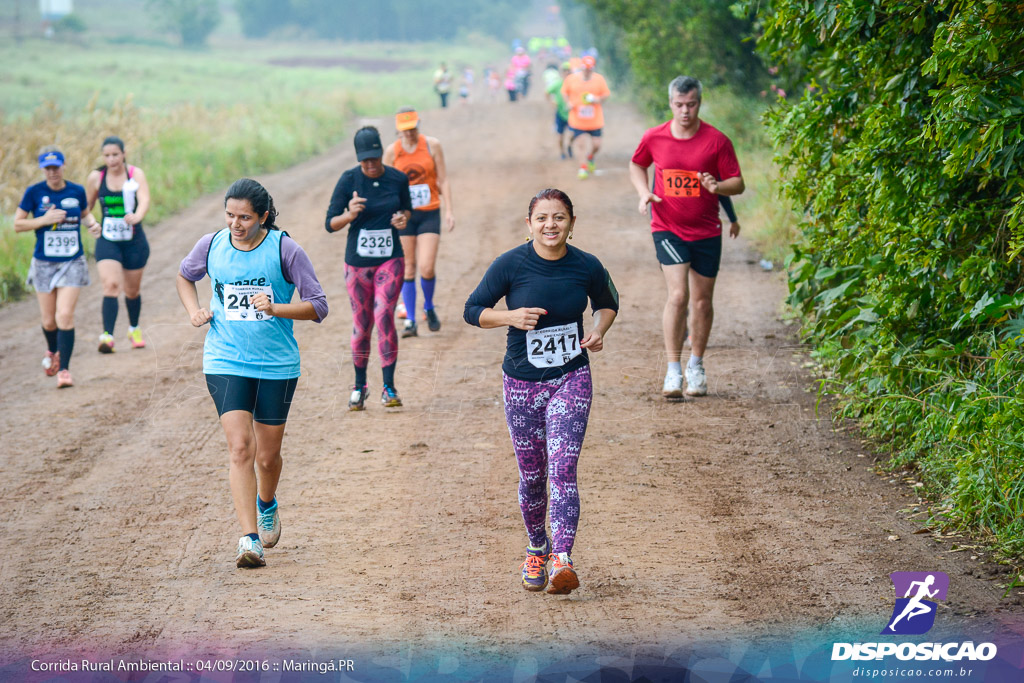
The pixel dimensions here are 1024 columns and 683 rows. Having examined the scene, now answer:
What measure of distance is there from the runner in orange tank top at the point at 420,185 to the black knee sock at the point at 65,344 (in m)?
3.21

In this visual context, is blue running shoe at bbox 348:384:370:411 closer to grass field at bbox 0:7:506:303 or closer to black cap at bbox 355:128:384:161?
black cap at bbox 355:128:384:161

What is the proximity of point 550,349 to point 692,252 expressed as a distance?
11.9ft

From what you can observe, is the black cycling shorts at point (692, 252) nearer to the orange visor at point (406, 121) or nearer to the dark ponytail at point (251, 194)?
the orange visor at point (406, 121)

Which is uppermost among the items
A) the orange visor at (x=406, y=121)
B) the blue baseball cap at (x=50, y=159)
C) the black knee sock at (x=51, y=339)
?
the orange visor at (x=406, y=121)

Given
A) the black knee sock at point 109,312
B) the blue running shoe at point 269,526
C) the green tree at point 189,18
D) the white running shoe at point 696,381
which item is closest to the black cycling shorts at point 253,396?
the blue running shoe at point 269,526

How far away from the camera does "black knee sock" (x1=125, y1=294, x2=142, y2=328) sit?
453 inches

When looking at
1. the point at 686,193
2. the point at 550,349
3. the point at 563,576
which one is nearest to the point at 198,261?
the point at 550,349

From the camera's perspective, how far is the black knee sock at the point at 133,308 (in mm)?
11513

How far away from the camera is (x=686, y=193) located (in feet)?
28.1

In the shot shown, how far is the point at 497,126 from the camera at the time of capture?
3344 centimetres

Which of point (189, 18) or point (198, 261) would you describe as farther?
point (189, 18)

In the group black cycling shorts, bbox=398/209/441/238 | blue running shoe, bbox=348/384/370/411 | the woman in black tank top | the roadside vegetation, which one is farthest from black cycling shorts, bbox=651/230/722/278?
the woman in black tank top

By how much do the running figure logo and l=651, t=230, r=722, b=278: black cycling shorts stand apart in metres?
3.61

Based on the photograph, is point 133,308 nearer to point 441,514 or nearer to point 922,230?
point 441,514
